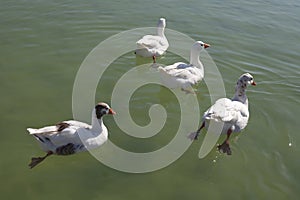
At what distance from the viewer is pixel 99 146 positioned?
834 centimetres

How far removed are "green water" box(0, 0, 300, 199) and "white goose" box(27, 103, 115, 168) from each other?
0.86ft

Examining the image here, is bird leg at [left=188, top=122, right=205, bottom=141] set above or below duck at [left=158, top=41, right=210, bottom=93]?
below

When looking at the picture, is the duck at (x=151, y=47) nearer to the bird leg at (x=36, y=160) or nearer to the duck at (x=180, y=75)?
the duck at (x=180, y=75)

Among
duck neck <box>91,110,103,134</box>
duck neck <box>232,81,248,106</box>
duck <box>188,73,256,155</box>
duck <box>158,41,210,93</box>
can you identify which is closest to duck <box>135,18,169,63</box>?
duck <box>158,41,210,93</box>

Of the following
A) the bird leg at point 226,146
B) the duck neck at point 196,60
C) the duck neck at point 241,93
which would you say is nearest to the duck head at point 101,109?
the bird leg at point 226,146

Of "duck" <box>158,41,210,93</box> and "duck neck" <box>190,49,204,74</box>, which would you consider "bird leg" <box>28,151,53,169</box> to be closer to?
"duck" <box>158,41,210,93</box>

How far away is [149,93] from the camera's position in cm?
1059

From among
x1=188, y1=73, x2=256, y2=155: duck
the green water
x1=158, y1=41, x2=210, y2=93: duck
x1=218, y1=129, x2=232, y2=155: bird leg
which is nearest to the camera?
the green water

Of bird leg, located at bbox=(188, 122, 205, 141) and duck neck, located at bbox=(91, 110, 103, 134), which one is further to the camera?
bird leg, located at bbox=(188, 122, 205, 141)

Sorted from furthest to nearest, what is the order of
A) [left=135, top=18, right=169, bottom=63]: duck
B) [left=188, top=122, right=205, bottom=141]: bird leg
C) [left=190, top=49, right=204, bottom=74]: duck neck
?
[left=135, top=18, right=169, bottom=63]: duck < [left=190, top=49, right=204, bottom=74]: duck neck < [left=188, top=122, right=205, bottom=141]: bird leg

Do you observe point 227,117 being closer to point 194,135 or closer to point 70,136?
point 194,135

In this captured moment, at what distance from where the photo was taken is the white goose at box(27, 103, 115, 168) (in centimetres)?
771

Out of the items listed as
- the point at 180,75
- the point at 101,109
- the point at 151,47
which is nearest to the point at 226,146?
the point at 180,75

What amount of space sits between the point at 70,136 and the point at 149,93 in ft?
11.1
